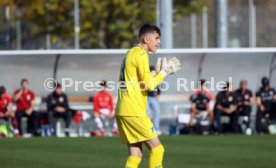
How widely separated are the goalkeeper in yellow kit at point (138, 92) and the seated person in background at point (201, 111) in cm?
1428

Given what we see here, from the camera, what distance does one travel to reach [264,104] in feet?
85.9

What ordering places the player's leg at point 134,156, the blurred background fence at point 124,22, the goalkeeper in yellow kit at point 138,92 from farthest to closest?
the blurred background fence at point 124,22 < the player's leg at point 134,156 < the goalkeeper in yellow kit at point 138,92

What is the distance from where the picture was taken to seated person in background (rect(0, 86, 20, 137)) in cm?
2588

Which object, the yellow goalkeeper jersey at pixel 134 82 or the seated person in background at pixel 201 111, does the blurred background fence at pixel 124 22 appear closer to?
the seated person in background at pixel 201 111

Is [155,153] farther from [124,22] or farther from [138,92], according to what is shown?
[124,22]

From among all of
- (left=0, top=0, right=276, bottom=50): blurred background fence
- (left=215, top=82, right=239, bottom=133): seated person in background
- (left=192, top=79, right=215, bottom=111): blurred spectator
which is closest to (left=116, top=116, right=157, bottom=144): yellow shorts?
(left=192, top=79, right=215, bottom=111): blurred spectator

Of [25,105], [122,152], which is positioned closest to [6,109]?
[25,105]

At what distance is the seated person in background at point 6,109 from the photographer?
2588cm

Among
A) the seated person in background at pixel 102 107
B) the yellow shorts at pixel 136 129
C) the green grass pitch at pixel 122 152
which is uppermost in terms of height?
the yellow shorts at pixel 136 129

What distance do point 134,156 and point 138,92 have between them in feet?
2.75

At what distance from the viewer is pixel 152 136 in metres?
11.6

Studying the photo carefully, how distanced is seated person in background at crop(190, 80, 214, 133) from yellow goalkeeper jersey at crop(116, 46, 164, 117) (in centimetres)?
1439

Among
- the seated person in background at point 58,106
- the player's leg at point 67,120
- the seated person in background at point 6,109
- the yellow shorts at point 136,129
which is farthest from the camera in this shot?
the player's leg at point 67,120

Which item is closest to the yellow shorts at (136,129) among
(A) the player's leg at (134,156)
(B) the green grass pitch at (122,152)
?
(A) the player's leg at (134,156)
